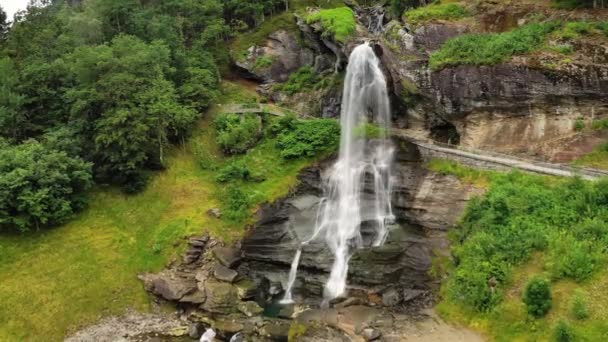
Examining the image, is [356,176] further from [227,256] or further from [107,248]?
[107,248]

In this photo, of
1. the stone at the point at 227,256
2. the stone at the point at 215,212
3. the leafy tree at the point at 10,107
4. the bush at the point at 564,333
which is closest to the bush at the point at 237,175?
the stone at the point at 215,212

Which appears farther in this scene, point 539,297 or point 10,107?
point 10,107

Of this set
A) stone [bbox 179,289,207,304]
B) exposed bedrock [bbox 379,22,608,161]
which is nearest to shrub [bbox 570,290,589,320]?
exposed bedrock [bbox 379,22,608,161]

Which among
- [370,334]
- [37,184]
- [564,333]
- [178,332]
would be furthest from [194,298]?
[564,333]

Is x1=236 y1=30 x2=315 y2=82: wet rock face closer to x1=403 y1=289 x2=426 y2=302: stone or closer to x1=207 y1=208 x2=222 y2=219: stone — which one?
x1=207 y1=208 x2=222 y2=219: stone

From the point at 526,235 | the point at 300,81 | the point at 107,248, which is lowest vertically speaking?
the point at 107,248

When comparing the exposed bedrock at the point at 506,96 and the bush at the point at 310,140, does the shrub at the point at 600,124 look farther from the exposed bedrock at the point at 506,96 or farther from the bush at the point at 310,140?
the bush at the point at 310,140
